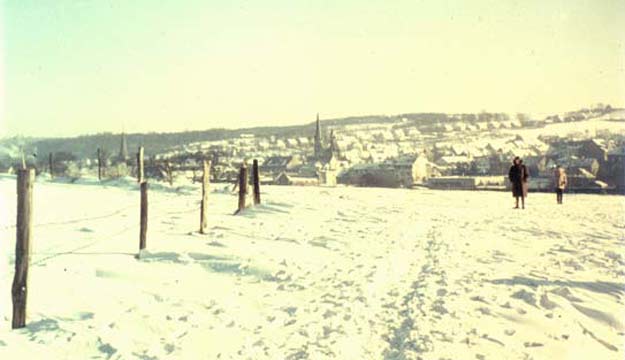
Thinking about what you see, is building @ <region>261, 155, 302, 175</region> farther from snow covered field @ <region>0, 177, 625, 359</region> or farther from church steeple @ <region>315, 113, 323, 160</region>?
snow covered field @ <region>0, 177, 625, 359</region>

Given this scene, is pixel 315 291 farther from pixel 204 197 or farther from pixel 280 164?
pixel 280 164

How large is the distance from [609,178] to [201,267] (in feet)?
111

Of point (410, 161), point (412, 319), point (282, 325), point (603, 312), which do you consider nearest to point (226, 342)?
point (282, 325)

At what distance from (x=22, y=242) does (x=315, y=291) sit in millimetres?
3794

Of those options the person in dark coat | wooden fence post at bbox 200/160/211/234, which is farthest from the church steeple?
wooden fence post at bbox 200/160/211/234

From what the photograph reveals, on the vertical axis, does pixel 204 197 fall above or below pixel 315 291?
above

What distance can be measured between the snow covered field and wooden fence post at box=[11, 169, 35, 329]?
27 centimetres

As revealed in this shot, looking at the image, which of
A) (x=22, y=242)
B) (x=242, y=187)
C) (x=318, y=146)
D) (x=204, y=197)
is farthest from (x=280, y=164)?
(x=22, y=242)

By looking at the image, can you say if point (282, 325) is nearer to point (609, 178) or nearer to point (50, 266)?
point (50, 266)

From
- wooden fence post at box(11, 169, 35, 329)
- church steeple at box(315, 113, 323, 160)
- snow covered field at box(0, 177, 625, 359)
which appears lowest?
snow covered field at box(0, 177, 625, 359)

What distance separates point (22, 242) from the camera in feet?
19.4

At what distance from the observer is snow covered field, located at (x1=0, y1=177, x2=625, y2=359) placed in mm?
5219

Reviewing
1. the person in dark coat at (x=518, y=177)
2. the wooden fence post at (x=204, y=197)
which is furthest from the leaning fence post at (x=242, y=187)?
the person in dark coat at (x=518, y=177)

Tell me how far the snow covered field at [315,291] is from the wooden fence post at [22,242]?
273 mm
